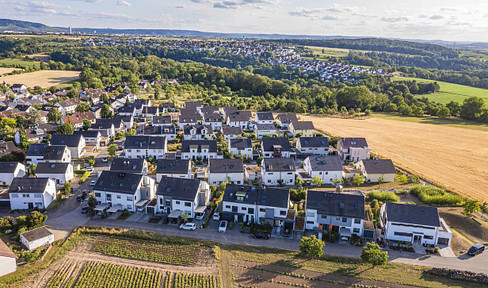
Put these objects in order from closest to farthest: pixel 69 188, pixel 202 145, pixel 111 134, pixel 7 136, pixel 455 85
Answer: pixel 69 188 < pixel 202 145 < pixel 7 136 < pixel 111 134 < pixel 455 85

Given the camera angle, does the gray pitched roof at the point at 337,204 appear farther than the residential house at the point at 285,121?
No

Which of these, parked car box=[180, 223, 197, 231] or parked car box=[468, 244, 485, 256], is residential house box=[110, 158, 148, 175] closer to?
parked car box=[180, 223, 197, 231]

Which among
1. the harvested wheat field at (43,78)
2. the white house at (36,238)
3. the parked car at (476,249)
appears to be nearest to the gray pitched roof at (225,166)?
the white house at (36,238)

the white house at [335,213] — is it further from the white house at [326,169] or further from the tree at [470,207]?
the tree at [470,207]

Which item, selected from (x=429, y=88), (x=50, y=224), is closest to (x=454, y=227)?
(x=50, y=224)

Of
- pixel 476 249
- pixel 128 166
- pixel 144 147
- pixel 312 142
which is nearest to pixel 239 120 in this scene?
pixel 312 142

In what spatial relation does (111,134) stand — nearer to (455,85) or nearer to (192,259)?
(192,259)
